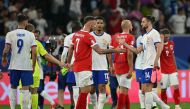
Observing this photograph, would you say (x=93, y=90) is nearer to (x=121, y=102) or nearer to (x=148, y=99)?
(x=121, y=102)

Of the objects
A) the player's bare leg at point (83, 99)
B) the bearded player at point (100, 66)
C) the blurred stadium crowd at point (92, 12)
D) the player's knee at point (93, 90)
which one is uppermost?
the blurred stadium crowd at point (92, 12)

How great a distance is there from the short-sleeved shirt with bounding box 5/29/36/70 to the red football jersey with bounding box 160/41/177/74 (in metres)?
4.66

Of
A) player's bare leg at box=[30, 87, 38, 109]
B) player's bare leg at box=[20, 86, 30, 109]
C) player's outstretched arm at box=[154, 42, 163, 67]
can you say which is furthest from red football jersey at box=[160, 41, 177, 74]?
player's bare leg at box=[20, 86, 30, 109]

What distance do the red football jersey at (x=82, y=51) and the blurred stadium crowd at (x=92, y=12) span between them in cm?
958

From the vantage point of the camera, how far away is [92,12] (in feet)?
96.3

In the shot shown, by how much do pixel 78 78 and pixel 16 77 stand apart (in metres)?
1.37

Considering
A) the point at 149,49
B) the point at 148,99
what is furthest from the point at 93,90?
the point at 149,49

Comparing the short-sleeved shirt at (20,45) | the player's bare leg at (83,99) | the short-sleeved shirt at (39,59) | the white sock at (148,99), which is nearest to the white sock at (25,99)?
the short-sleeved shirt at (20,45)

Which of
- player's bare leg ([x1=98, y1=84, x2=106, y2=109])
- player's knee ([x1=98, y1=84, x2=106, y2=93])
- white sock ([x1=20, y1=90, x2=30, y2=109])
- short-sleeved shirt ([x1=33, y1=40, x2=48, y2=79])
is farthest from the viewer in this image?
player's knee ([x1=98, y1=84, x2=106, y2=93])

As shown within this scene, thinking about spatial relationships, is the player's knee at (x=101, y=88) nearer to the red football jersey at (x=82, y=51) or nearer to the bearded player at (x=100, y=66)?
the bearded player at (x=100, y=66)

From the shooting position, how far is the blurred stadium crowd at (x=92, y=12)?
28.0 meters

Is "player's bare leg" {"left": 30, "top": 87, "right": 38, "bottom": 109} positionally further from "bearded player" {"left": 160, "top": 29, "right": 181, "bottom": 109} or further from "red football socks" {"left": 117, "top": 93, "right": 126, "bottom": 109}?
"bearded player" {"left": 160, "top": 29, "right": 181, "bottom": 109}

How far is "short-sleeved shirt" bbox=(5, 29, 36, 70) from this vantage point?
→ 17.6m

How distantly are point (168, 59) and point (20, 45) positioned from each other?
509 cm
